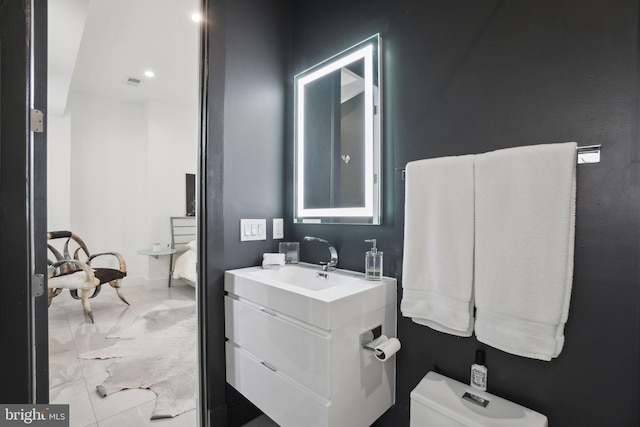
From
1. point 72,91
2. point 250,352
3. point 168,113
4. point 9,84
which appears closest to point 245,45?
point 9,84

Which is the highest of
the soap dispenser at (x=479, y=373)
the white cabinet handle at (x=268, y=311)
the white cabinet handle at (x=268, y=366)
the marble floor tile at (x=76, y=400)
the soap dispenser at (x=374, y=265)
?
the soap dispenser at (x=374, y=265)

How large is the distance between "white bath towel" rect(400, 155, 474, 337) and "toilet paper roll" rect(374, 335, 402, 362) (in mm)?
133

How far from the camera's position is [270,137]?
5.82 ft

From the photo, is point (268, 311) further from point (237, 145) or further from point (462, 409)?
point (237, 145)

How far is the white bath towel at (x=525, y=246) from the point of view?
2.73ft

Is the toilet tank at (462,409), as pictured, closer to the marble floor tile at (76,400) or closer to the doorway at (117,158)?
the doorway at (117,158)

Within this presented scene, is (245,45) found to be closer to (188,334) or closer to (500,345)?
(500,345)

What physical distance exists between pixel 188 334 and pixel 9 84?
2308 millimetres

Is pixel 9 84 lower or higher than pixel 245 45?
lower

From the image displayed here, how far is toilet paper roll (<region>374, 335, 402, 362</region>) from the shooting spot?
3.53 ft

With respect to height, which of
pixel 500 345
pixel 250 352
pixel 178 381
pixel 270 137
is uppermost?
pixel 270 137

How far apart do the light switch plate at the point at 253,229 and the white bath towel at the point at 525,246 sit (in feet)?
3.73

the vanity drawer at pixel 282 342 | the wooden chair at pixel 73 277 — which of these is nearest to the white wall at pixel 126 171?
the wooden chair at pixel 73 277

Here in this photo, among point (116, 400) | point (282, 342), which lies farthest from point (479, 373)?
point (116, 400)
